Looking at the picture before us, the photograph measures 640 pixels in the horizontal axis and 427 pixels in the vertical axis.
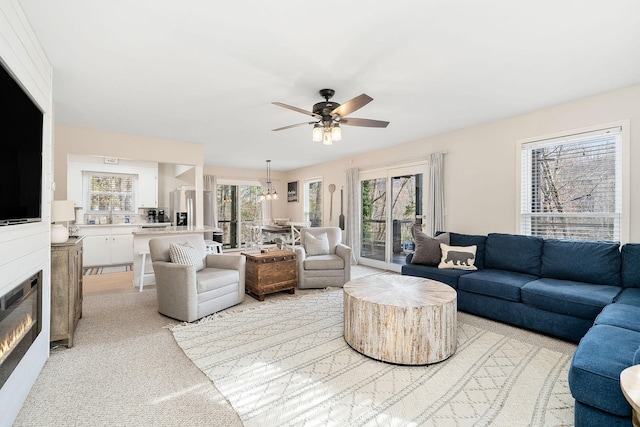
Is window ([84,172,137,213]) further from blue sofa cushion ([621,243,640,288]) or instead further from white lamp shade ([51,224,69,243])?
blue sofa cushion ([621,243,640,288])

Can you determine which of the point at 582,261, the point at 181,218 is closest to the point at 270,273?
the point at 582,261

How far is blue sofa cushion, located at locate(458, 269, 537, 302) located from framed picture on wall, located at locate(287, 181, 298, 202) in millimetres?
5850

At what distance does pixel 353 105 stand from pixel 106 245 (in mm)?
6168

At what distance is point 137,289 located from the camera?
4410 mm

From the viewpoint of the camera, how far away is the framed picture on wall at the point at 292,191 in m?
8.59

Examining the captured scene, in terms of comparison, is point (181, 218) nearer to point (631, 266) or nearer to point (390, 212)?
point (390, 212)

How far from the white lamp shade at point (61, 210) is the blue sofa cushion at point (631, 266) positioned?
17.5ft

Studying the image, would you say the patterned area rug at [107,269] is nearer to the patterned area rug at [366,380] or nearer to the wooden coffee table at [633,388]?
the patterned area rug at [366,380]

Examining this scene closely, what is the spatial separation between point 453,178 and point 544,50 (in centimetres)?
244

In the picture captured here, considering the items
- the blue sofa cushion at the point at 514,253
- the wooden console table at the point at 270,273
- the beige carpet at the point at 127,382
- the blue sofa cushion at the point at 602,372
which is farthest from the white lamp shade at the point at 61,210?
the blue sofa cushion at the point at 514,253

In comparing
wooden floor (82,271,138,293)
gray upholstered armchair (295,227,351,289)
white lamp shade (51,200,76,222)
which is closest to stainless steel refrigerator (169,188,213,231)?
wooden floor (82,271,138,293)

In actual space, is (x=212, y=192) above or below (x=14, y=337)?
above

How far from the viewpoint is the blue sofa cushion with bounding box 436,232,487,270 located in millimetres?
3820

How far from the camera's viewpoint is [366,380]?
2076mm
